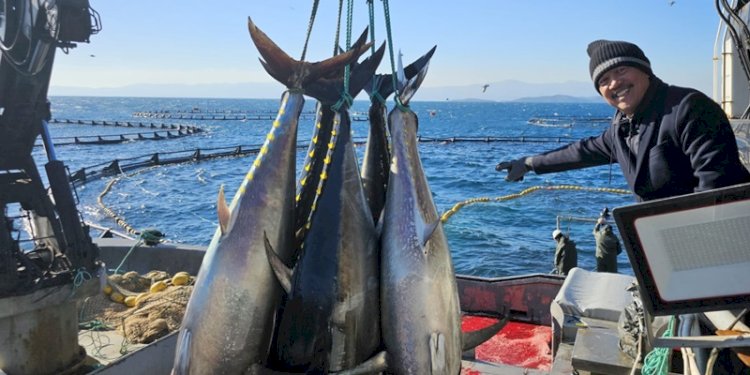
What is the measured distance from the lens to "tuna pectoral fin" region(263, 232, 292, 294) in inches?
97.0

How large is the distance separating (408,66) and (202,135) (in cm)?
7073

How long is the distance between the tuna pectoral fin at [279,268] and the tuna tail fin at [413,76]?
1.10 metres

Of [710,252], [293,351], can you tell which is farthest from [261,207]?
[710,252]

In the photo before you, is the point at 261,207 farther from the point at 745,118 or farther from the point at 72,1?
the point at 745,118

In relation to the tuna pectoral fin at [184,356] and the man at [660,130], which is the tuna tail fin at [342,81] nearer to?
the man at [660,130]

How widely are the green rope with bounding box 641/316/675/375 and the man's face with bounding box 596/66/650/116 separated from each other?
1.07 m

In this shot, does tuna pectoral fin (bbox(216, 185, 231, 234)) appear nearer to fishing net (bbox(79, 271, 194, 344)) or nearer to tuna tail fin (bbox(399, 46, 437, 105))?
tuna tail fin (bbox(399, 46, 437, 105))

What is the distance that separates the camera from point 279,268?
8.20ft

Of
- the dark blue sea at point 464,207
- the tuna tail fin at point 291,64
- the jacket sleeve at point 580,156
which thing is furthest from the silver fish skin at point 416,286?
the dark blue sea at point 464,207

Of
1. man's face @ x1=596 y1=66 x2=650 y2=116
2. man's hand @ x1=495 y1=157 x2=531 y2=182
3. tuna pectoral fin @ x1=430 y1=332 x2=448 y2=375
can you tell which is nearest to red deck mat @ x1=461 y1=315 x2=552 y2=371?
man's hand @ x1=495 y1=157 x2=531 y2=182

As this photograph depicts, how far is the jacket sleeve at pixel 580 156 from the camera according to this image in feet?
10.9

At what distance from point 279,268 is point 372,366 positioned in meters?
0.61

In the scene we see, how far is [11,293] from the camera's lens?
4.49 metres

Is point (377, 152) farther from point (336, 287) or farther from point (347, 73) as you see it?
point (336, 287)
